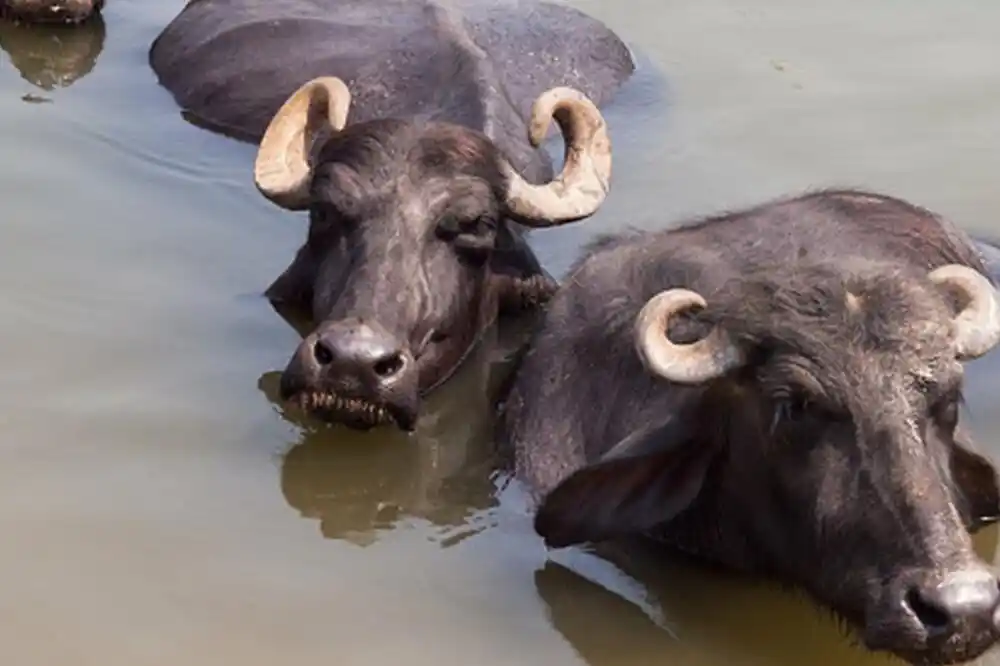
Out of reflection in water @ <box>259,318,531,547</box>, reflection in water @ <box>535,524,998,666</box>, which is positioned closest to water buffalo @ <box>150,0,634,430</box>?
reflection in water @ <box>259,318,531,547</box>

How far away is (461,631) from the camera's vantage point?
4.96 m

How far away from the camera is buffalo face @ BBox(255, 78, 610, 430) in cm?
588

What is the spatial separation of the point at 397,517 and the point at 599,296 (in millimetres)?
981

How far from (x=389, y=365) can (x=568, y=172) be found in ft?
4.73

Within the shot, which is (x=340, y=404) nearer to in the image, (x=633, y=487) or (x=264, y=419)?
(x=264, y=419)

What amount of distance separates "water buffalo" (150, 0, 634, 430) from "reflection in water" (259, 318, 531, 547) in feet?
0.46

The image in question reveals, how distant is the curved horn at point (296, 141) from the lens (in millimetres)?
6836

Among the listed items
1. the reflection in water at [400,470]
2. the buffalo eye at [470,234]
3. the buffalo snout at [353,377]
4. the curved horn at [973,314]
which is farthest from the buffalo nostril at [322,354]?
the curved horn at [973,314]

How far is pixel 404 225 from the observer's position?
21.1ft

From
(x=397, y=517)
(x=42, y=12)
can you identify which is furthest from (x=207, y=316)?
(x=42, y=12)

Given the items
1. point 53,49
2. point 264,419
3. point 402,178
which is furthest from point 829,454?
point 53,49

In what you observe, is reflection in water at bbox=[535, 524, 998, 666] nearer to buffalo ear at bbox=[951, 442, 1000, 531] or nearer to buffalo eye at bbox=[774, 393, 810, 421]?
buffalo ear at bbox=[951, 442, 1000, 531]

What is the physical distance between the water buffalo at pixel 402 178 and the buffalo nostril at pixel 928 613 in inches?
81.2

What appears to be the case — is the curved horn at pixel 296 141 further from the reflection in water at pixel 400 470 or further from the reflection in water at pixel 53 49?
the reflection in water at pixel 53 49
